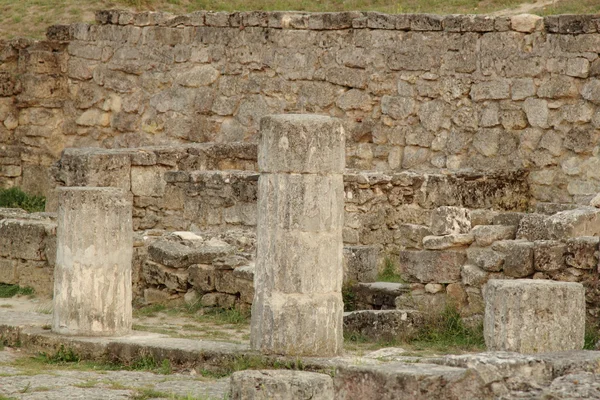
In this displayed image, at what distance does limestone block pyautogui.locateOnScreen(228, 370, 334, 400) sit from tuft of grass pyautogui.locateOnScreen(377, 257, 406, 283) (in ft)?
17.3

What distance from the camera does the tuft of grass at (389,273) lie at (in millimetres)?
A: 15219

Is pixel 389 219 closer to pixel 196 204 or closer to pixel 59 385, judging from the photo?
pixel 196 204

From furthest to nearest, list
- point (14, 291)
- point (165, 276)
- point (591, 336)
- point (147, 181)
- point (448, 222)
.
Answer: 1. point (147, 181)
2. point (14, 291)
3. point (165, 276)
4. point (448, 222)
5. point (591, 336)

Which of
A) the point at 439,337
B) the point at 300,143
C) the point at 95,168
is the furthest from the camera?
the point at 95,168

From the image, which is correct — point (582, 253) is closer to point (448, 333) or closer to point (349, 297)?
point (448, 333)

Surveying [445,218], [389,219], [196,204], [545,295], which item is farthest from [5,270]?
[545,295]

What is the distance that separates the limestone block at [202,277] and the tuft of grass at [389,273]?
173 cm

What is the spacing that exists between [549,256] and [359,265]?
2.58 metres

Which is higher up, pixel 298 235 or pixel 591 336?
pixel 298 235

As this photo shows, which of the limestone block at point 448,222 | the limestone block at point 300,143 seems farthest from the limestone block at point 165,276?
the limestone block at point 300,143

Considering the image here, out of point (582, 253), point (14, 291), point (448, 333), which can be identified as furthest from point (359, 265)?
point (14, 291)

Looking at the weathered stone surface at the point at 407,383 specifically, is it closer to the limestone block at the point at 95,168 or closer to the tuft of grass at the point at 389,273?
the tuft of grass at the point at 389,273

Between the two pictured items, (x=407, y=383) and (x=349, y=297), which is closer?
(x=407, y=383)

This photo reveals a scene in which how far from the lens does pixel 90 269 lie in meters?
13.0
